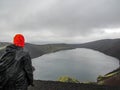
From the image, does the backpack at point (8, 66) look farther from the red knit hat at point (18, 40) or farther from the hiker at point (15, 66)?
the red knit hat at point (18, 40)

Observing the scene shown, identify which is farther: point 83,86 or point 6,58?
point 83,86

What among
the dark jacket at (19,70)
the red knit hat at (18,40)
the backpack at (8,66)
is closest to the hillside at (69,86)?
the dark jacket at (19,70)

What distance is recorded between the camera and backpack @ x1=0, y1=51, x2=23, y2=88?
5848 mm

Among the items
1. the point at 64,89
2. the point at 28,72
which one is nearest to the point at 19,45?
the point at 28,72

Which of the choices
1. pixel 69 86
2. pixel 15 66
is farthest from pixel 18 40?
pixel 69 86

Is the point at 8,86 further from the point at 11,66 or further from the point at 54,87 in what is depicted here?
the point at 54,87

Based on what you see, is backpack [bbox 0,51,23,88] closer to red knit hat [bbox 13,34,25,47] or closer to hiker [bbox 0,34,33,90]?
hiker [bbox 0,34,33,90]

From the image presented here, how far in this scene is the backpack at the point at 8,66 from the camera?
19.2 ft

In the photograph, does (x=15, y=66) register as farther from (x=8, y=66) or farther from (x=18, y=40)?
(x=18, y=40)

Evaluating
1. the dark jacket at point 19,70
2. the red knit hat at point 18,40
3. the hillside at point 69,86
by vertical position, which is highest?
the red knit hat at point 18,40

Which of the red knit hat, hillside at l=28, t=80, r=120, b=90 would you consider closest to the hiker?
the red knit hat

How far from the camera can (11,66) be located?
588cm

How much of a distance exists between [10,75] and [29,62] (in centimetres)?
50

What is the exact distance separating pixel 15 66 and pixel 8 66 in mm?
142
